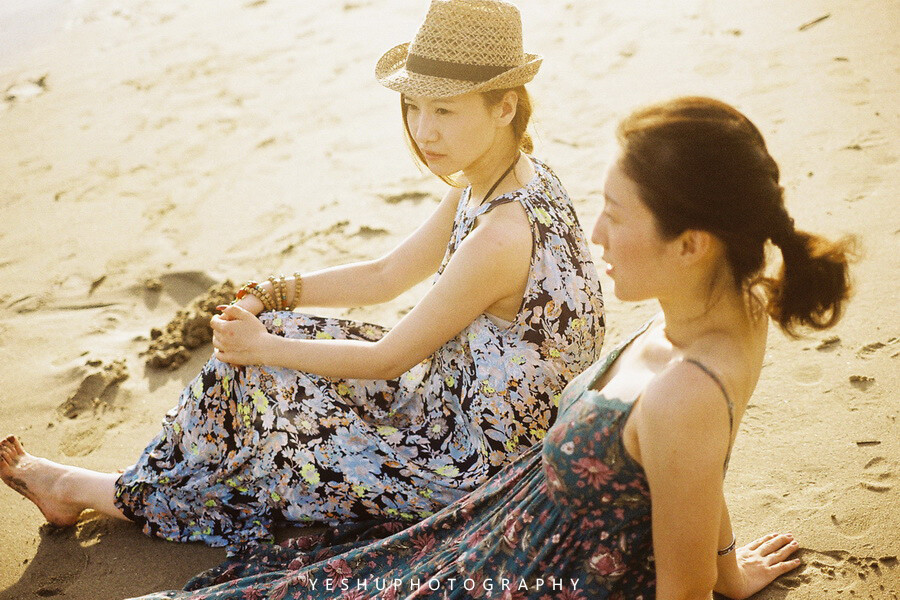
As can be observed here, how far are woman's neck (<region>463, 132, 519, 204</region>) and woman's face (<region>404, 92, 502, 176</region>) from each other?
3 cm

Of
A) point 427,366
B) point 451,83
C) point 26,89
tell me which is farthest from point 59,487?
point 26,89

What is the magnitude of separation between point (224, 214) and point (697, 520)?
13.6ft

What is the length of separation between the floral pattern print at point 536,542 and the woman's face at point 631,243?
0.81 ft

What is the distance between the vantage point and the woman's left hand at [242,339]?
2734 millimetres

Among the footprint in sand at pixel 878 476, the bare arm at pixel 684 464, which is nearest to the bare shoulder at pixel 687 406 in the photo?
the bare arm at pixel 684 464

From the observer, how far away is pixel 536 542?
2041 mm

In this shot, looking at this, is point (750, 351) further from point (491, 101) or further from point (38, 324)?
point (38, 324)

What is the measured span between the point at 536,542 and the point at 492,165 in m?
1.26

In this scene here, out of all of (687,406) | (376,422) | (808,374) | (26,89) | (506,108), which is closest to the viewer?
(687,406)

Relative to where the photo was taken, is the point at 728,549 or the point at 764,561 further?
the point at 764,561

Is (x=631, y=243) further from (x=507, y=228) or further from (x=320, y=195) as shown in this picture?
(x=320, y=195)

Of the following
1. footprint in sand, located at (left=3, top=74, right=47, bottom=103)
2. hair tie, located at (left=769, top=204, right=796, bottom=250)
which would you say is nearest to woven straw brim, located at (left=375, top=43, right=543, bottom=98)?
hair tie, located at (left=769, top=204, right=796, bottom=250)

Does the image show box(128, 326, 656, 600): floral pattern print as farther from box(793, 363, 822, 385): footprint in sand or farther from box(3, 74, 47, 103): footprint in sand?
box(3, 74, 47, 103): footprint in sand

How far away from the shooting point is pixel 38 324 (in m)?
4.40
